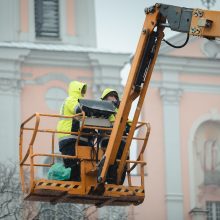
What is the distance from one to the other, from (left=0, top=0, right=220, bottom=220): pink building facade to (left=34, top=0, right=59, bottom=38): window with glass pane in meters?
0.03

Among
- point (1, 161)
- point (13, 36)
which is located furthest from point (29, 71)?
point (1, 161)

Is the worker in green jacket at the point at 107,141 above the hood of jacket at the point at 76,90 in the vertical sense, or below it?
below

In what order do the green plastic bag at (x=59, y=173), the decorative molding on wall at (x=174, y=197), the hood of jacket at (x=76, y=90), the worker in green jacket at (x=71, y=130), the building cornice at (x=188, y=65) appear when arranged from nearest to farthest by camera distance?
the green plastic bag at (x=59, y=173)
the worker in green jacket at (x=71, y=130)
the hood of jacket at (x=76, y=90)
the decorative molding on wall at (x=174, y=197)
the building cornice at (x=188, y=65)

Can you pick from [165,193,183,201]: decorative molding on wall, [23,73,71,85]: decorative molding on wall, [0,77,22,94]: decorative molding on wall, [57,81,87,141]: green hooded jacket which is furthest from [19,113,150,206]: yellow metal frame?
[165,193,183,201]: decorative molding on wall

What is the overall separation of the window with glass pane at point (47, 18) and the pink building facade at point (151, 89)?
3cm

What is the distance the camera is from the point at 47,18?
46.1 meters

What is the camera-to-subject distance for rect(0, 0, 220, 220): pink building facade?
4497 centimetres

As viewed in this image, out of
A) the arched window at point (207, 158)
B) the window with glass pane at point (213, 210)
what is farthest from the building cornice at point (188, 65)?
the window with glass pane at point (213, 210)

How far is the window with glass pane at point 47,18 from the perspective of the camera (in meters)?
45.8

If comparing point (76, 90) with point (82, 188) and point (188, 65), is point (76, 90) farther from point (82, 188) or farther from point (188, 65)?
point (188, 65)

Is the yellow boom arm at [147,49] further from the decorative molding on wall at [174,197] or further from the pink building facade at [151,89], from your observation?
the decorative molding on wall at [174,197]

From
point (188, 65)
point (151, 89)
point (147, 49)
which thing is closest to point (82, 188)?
point (147, 49)

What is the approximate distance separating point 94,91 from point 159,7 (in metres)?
27.9

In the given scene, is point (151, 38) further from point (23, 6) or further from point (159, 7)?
point (23, 6)
